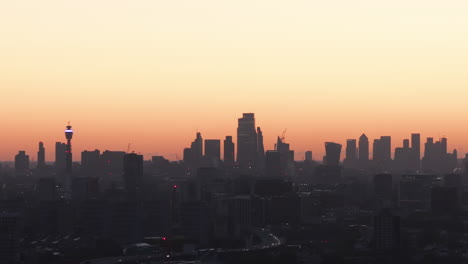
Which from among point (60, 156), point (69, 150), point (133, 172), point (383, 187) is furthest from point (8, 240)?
point (60, 156)

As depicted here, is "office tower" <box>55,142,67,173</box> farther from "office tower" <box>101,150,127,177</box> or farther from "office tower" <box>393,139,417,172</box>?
"office tower" <box>393,139,417,172</box>

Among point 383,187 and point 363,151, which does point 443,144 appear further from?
point 383,187

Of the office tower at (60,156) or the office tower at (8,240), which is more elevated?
the office tower at (60,156)

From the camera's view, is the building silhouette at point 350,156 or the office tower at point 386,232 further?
the building silhouette at point 350,156

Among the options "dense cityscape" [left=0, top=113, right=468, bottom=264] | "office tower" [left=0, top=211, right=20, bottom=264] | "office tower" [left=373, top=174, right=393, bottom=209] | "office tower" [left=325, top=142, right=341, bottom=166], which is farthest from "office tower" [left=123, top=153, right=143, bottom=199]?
"office tower" [left=325, top=142, right=341, bottom=166]

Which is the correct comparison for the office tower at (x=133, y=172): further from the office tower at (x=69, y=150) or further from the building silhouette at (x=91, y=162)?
the building silhouette at (x=91, y=162)

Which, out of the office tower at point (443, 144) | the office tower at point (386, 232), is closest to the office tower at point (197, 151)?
the office tower at point (443, 144)

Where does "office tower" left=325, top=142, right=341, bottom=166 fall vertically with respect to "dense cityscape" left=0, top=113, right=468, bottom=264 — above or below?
above

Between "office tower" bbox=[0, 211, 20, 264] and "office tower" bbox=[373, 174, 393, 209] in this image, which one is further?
"office tower" bbox=[373, 174, 393, 209]
